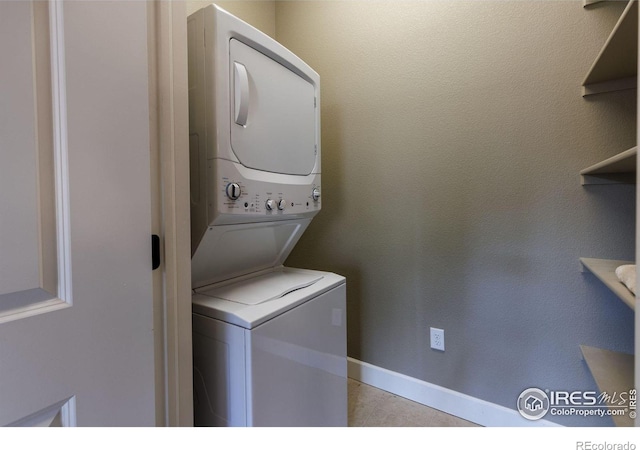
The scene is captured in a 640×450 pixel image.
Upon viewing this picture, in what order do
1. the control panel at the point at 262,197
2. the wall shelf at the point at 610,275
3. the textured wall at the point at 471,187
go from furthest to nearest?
the textured wall at the point at 471,187
the control panel at the point at 262,197
the wall shelf at the point at 610,275

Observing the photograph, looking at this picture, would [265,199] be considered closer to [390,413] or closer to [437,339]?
[437,339]

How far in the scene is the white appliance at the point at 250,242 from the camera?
3.17 feet

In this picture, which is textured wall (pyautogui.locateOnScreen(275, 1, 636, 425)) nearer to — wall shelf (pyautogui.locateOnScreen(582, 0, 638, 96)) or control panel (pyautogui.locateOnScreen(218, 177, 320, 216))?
wall shelf (pyautogui.locateOnScreen(582, 0, 638, 96))

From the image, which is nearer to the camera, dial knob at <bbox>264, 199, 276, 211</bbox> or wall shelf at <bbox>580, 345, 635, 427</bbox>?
wall shelf at <bbox>580, 345, 635, 427</bbox>

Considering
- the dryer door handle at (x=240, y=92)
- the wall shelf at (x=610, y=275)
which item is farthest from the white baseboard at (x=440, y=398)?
the dryer door handle at (x=240, y=92)

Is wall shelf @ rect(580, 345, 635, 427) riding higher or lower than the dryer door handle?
lower

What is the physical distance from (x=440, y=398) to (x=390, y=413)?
0.96 ft

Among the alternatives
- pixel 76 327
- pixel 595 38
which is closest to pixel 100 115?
pixel 76 327

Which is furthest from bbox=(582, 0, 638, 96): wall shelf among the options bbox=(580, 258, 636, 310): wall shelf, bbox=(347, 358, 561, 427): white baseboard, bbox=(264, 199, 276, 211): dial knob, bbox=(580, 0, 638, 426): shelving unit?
bbox=(347, 358, 561, 427): white baseboard

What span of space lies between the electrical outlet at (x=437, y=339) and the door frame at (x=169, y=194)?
1.34 meters

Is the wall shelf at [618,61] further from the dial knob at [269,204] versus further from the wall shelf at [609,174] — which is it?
the dial knob at [269,204]

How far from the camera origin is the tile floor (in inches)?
61.7

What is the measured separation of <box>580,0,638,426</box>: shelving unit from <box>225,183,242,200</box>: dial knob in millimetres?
1204

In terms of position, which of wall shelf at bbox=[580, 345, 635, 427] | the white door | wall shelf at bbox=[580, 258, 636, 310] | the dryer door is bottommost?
wall shelf at bbox=[580, 345, 635, 427]
